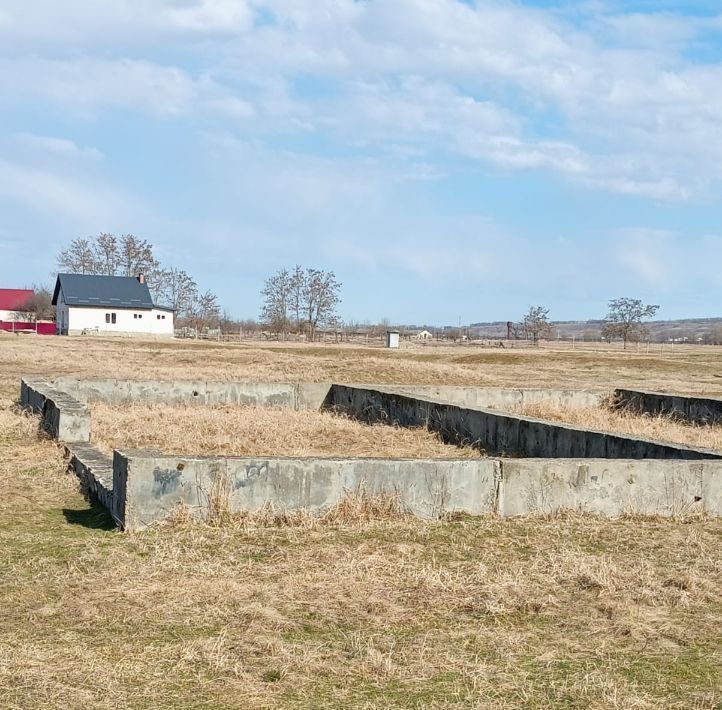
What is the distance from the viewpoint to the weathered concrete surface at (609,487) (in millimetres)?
8250

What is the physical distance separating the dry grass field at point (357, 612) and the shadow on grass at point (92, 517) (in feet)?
0.14

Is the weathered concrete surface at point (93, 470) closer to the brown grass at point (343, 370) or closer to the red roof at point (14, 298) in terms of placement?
the brown grass at point (343, 370)

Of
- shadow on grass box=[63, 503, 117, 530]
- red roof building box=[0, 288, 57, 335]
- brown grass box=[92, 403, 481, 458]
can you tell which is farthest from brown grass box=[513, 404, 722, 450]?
red roof building box=[0, 288, 57, 335]

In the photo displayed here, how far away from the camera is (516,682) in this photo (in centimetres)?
437

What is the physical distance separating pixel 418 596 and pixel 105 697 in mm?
2164

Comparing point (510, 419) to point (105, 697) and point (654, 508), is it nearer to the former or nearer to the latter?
point (654, 508)

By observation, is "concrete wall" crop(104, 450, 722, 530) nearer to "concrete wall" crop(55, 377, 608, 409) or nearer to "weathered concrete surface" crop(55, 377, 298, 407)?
"concrete wall" crop(55, 377, 608, 409)

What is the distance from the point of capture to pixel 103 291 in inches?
2618

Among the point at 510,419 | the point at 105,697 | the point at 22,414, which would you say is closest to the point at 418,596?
the point at 105,697

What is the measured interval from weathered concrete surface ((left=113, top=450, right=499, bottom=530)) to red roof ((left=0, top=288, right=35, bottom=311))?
8286 cm

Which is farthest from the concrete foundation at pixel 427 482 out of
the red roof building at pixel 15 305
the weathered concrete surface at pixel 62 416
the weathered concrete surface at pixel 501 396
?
the red roof building at pixel 15 305

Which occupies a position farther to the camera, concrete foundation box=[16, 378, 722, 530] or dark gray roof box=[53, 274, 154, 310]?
dark gray roof box=[53, 274, 154, 310]

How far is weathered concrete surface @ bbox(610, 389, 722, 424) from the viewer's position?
16.7 meters

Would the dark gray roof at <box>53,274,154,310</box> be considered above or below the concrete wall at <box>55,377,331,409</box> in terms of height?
above
